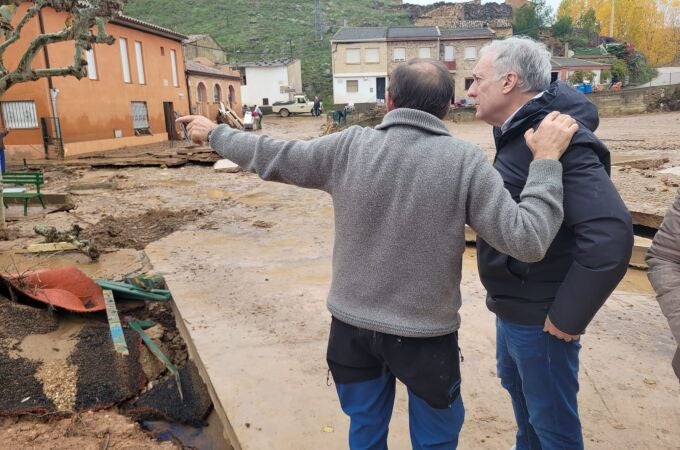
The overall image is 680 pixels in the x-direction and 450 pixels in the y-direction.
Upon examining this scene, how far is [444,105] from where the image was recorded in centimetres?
171

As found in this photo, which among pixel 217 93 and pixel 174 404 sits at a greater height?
pixel 217 93

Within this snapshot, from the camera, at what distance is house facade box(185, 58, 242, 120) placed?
29.4 m

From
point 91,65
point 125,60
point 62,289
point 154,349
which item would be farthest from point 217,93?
point 154,349

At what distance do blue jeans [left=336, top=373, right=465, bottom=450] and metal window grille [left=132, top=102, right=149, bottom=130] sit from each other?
76.3ft

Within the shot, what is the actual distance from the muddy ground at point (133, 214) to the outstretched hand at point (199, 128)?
192 cm

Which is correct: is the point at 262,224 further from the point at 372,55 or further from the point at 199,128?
the point at 372,55

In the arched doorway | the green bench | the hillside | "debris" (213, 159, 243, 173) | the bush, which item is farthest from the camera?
the hillside

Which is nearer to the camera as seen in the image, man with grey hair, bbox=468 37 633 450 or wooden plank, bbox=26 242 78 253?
man with grey hair, bbox=468 37 633 450

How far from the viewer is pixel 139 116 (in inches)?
924

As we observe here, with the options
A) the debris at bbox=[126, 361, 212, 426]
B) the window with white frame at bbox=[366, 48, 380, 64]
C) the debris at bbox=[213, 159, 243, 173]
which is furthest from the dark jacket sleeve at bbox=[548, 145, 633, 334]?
the window with white frame at bbox=[366, 48, 380, 64]

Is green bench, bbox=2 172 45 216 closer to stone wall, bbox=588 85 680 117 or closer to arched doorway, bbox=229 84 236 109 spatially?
arched doorway, bbox=229 84 236 109

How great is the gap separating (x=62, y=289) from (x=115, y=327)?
988 millimetres

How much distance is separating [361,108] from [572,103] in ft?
123

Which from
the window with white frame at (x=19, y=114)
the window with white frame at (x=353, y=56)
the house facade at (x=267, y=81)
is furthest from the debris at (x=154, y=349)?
the house facade at (x=267, y=81)
